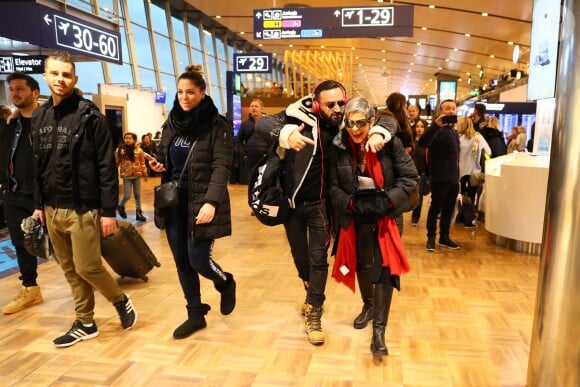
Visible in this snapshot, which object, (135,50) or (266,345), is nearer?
(266,345)

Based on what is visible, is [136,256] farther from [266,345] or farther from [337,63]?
[337,63]

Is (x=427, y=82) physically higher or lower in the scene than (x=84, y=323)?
higher

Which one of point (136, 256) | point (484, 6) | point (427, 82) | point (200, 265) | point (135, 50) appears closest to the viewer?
point (200, 265)

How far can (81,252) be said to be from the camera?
2717 mm

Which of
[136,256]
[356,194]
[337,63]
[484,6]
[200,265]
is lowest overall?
[136,256]

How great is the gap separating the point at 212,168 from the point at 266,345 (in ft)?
3.60

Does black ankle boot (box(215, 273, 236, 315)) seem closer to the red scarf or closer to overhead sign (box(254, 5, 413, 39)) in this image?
the red scarf

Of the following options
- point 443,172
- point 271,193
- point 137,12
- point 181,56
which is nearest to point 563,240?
point 271,193

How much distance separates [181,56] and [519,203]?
14.6 m

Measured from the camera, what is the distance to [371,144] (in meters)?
2.40

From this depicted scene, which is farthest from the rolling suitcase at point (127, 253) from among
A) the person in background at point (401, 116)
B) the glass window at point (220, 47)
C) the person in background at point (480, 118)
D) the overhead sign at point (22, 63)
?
the glass window at point (220, 47)

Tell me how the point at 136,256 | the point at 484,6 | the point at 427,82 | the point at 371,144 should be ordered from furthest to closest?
the point at 427,82
the point at 484,6
the point at 136,256
the point at 371,144

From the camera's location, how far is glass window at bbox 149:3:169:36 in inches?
598

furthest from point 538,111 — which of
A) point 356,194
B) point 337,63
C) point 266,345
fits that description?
point 337,63
